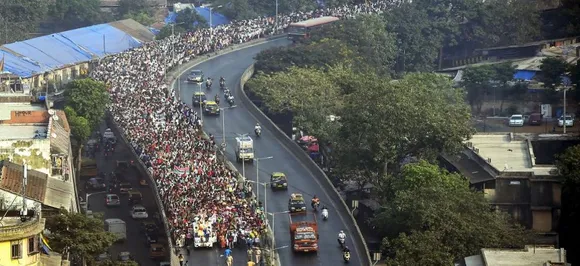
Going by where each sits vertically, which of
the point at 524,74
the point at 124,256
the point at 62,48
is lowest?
the point at 124,256

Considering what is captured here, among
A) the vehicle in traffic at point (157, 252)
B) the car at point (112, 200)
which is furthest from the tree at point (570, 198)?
the car at point (112, 200)

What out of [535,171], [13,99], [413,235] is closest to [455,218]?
[413,235]

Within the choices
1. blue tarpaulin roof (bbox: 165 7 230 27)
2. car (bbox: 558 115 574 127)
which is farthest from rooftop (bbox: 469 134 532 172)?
blue tarpaulin roof (bbox: 165 7 230 27)

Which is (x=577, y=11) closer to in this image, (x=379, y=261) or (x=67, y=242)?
(x=379, y=261)

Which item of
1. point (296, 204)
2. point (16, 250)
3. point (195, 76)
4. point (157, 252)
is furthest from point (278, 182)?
point (16, 250)

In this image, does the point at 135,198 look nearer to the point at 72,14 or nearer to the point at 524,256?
the point at 524,256

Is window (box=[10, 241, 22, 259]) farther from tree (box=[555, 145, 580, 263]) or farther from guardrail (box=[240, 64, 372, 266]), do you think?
tree (box=[555, 145, 580, 263])

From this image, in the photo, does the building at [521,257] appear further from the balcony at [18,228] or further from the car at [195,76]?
the car at [195,76]

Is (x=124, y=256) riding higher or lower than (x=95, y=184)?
lower
